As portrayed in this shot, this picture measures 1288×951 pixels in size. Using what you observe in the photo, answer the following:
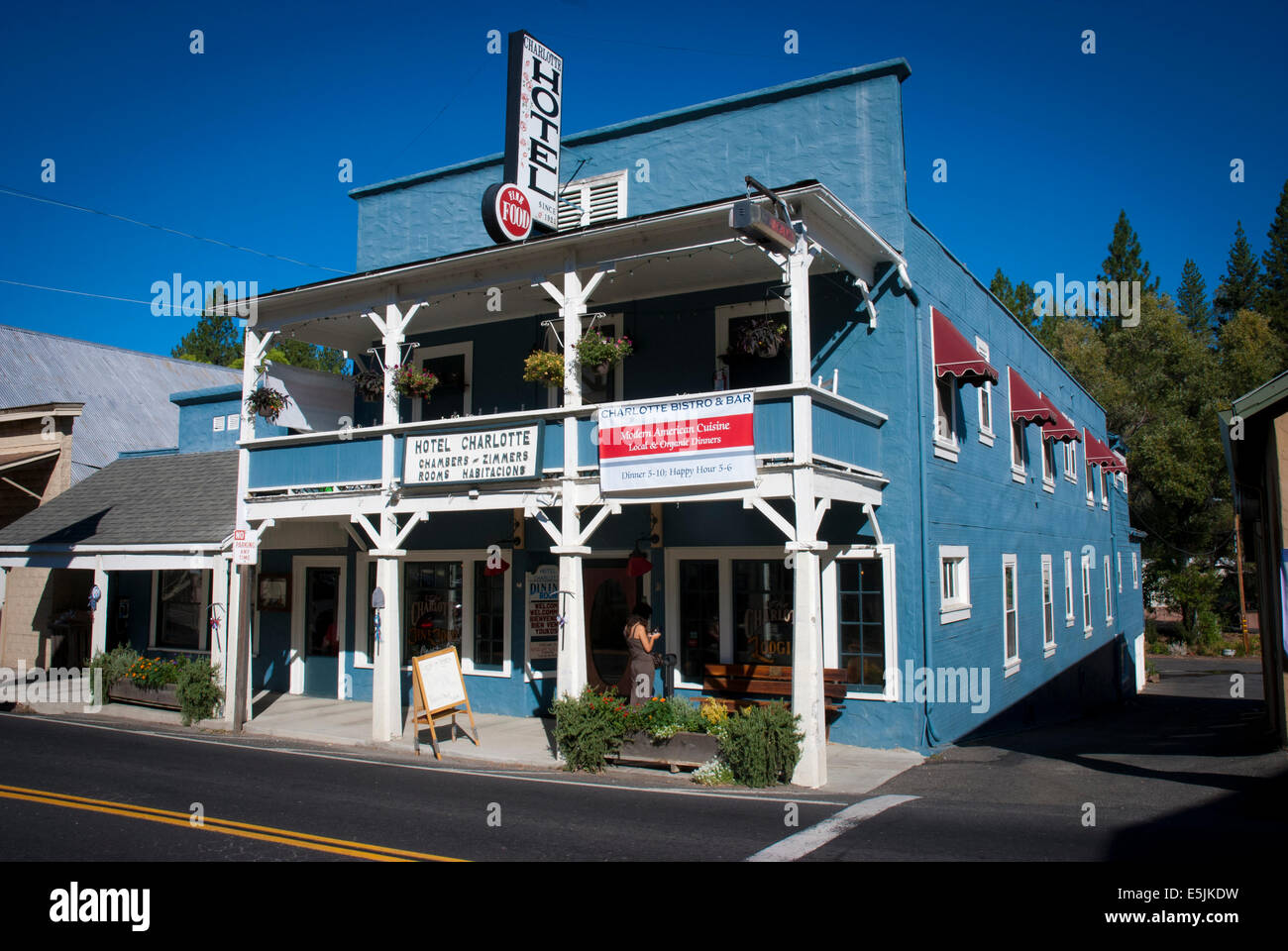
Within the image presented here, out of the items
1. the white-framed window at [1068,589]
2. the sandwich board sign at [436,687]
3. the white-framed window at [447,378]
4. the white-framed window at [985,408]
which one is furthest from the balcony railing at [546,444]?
the white-framed window at [1068,589]

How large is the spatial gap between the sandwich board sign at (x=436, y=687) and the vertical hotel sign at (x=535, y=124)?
23.5ft

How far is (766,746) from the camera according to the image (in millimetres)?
10312

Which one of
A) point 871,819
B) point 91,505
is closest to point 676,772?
point 871,819

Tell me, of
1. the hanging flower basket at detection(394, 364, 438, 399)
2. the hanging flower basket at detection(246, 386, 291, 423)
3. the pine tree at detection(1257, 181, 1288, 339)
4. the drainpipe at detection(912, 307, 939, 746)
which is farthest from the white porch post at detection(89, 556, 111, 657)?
the pine tree at detection(1257, 181, 1288, 339)

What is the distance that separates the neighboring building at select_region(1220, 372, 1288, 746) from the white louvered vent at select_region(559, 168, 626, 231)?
387 inches

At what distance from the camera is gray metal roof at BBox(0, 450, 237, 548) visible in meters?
17.3

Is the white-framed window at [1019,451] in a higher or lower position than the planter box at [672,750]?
higher

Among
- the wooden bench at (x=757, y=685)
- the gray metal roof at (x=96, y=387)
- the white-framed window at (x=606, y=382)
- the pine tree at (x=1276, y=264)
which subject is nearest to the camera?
the wooden bench at (x=757, y=685)

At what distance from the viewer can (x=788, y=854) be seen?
7.23m

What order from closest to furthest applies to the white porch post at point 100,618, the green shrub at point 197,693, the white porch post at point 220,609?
the green shrub at point 197,693, the white porch post at point 220,609, the white porch post at point 100,618

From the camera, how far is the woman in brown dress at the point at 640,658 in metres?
11.9

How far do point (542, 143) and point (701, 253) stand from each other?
488cm

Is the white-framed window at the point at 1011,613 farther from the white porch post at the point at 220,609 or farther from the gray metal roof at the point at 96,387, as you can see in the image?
the gray metal roof at the point at 96,387
